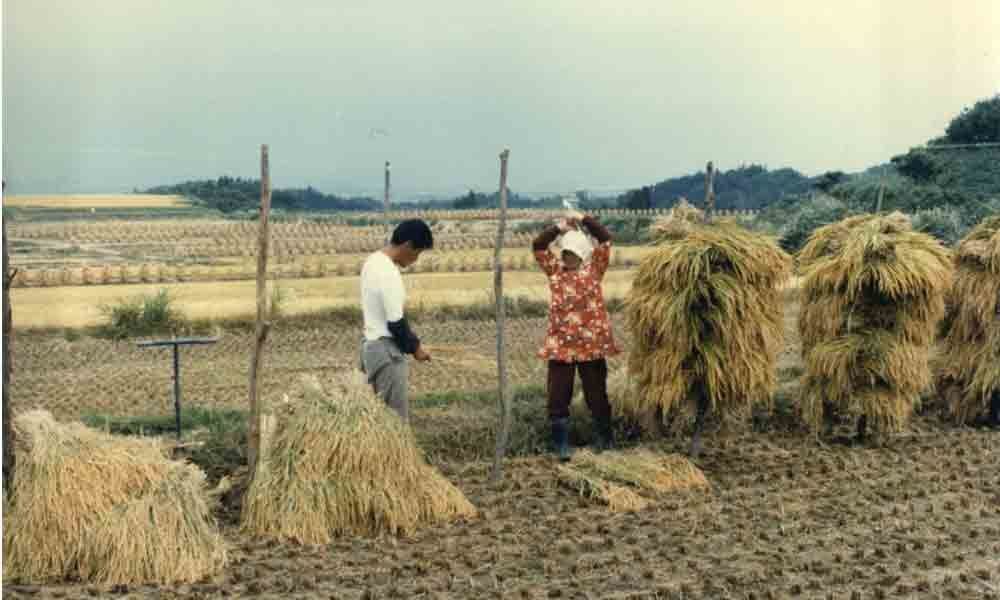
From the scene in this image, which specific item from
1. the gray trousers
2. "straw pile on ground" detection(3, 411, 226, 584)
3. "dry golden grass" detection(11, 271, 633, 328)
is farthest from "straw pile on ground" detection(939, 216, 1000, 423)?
"dry golden grass" detection(11, 271, 633, 328)

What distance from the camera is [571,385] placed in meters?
8.30

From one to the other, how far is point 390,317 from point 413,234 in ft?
1.73

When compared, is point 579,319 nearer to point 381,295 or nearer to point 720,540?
point 381,295

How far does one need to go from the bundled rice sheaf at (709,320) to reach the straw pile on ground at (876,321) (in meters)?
0.87

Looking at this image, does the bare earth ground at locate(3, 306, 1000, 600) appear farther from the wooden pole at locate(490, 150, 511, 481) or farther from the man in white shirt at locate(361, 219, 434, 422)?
the man in white shirt at locate(361, 219, 434, 422)

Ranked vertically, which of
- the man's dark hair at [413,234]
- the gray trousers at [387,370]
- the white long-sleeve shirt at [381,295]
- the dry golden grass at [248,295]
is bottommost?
the dry golden grass at [248,295]

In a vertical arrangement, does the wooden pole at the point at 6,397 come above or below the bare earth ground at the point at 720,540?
above

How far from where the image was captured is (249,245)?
130ft

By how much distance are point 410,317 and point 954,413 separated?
1053 cm

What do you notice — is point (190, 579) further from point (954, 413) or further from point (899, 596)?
point (954, 413)

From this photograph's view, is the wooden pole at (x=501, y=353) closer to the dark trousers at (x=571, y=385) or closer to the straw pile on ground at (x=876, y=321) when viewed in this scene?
the dark trousers at (x=571, y=385)

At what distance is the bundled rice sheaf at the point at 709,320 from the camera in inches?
322

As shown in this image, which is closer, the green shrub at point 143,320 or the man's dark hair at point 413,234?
the man's dark hair at point 413,234

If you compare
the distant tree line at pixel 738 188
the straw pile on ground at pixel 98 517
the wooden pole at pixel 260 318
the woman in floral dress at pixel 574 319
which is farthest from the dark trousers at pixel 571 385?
the distant tree line at pixel 738 188
